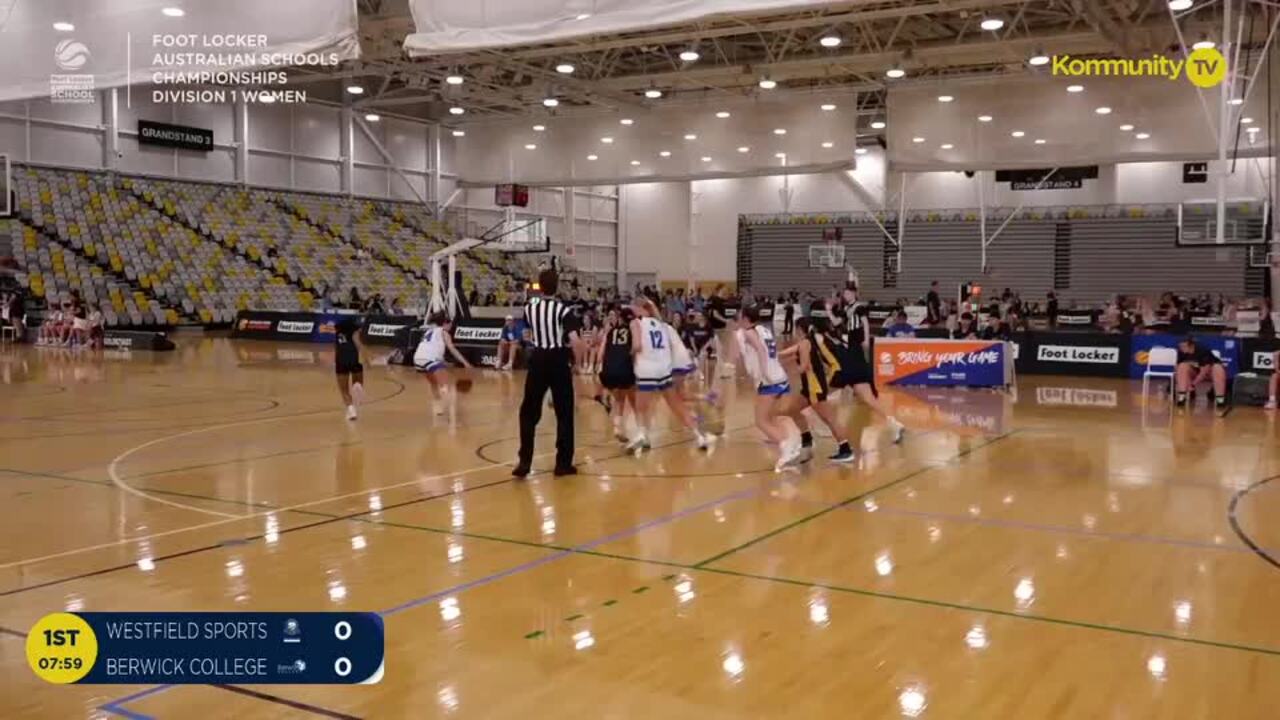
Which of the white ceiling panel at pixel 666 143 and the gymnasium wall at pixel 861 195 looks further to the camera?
the gymnasium wall at pixel 861 195

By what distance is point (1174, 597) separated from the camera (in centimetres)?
548

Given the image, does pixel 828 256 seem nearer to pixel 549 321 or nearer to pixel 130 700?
pixel 549 321

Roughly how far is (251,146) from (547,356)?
32.6 metres

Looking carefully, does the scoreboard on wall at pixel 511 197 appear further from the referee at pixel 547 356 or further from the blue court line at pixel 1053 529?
the blue court line at pixel 1053 529

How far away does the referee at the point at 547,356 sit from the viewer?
873cm

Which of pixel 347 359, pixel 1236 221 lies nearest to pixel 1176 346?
pixel 1236 221

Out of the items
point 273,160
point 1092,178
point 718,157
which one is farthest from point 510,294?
point 1092,178

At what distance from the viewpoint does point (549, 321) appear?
873 centimetres

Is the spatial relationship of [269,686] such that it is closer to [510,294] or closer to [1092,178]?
[510,294]

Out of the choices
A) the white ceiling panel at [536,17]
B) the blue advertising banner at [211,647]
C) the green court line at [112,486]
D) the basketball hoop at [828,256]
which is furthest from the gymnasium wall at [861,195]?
the blue advertising banner at [211,647]

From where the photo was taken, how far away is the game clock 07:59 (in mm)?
3576

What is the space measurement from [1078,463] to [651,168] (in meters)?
23.7

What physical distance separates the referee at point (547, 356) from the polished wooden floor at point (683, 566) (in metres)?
0.62

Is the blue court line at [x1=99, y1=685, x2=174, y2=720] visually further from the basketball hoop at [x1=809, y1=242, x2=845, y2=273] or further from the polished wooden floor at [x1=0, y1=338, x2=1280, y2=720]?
the basketball hoop at [x1=809, y1=242, x2=845, y2=273]
